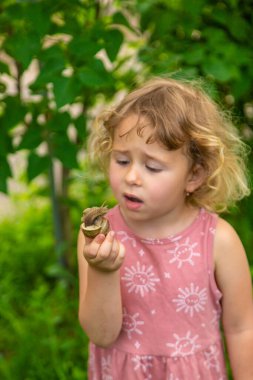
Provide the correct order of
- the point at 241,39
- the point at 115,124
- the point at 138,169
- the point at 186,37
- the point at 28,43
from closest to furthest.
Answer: the point at 138,169 → the point at 115,124 → the point at 28,43 → the point at 241,39 → the point at 186,37

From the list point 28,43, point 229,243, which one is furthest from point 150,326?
point 28,43

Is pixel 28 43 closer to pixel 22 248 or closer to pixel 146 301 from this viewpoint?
pixel 146 301

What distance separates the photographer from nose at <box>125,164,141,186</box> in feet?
5.37

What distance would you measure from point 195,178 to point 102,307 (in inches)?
16.9

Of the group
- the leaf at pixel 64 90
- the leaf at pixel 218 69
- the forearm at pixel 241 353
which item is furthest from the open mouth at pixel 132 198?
the leaf at pixel 218 69

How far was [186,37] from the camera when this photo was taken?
3078mm

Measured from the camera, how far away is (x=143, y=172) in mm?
1660

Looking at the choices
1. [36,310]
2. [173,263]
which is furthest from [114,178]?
[36,310]

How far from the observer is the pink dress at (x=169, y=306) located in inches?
71.1

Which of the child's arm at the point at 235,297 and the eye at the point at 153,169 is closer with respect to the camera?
the eye at the point at 153,169

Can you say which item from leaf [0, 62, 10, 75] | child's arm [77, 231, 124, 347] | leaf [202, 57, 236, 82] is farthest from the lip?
leaf [0, 62, 10, 75]

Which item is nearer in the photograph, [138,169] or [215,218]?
[138,169]

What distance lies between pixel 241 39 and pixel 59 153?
3.12ft

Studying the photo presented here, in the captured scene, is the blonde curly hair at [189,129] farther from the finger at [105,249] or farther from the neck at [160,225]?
the finger at [105,249]
